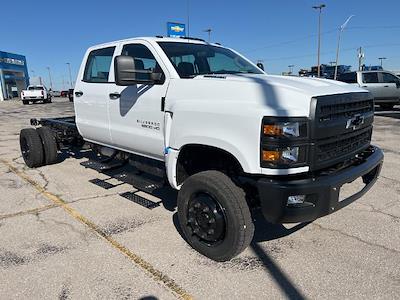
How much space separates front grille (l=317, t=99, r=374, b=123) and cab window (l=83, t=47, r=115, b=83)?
307 centimetres

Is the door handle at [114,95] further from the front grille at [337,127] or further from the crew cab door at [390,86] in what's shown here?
the crew cab door at [390,86]

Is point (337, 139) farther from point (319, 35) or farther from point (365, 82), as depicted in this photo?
point (319, 35)

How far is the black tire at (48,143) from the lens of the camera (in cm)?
656

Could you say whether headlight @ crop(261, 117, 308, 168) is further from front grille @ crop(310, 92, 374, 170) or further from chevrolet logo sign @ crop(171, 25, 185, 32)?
chevrolet logo sign @ crop(171, 25, 185, 32)

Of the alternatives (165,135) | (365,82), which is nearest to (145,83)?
(165,135)

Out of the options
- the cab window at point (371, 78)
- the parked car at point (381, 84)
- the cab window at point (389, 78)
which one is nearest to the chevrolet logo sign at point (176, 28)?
the parked car at point (381, 84)

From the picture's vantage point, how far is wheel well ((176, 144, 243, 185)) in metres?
3.40

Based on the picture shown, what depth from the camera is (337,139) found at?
9.80 feet

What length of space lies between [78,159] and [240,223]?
17.5ft

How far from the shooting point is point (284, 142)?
8.74 feet

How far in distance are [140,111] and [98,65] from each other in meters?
1.54

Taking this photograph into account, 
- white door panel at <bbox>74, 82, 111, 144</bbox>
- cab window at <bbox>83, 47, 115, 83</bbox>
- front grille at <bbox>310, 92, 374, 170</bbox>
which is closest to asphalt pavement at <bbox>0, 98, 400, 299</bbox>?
white door panel at <bbox>74, 82, 111, 144</bbox>

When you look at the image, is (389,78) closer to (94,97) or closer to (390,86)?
(390,86)

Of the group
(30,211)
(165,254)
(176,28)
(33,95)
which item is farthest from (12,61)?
(165,254)
